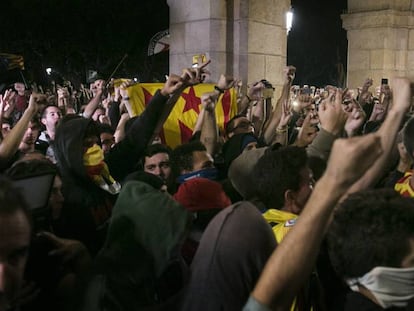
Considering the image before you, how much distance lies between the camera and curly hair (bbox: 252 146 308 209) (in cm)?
268

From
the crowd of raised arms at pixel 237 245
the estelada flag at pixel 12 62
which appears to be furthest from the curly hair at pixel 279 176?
the estelada flag at pixel 12 62

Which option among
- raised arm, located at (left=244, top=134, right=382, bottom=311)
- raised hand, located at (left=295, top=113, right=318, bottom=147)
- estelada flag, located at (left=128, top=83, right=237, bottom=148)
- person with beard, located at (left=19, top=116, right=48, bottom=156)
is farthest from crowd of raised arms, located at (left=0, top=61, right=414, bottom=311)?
estelada flag, located at (left=128, top=83, right=237, bottom=148)

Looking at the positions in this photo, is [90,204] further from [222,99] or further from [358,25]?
[358,25]

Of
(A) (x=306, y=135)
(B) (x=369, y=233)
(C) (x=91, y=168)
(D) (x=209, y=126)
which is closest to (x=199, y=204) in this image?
(B) (x=369, y=233)

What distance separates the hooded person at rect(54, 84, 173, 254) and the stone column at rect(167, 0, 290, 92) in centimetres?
477

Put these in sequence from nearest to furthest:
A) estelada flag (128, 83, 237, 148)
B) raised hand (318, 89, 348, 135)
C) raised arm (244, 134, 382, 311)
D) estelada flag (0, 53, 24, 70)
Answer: raised arm (244, 134, 382, 311) → raised hand (318, 89, 348, 135) → estelada flag (128, 83, 237, 148) → estelada flag (0, 53, 24, 70)

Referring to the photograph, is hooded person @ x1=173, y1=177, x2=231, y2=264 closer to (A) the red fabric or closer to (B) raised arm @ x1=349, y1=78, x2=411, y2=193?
(A) the red fabric

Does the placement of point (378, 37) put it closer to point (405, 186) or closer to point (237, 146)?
point (237, 146)

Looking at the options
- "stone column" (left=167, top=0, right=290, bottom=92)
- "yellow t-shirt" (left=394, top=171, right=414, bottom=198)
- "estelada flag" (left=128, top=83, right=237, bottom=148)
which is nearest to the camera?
"yellow t-shirt" (left=394, top=171, right=414, bottom=198)

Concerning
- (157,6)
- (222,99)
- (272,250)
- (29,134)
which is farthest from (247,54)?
(157,6)

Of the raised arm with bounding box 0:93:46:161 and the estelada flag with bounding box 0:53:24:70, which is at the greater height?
the estelada flag with bounding box 0:53:24:70

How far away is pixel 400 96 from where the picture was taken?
288 cm

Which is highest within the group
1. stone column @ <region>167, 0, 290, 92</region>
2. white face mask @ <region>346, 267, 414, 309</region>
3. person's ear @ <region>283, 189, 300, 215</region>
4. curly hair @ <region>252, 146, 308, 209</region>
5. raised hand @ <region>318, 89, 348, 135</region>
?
stone column @ <region>167, 0, 290, 92</region>

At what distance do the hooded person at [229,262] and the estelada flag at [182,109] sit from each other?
4.59m
